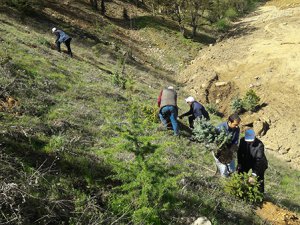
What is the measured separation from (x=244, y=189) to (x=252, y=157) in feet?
2.24

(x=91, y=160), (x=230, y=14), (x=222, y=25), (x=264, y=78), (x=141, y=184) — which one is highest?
(x=141, y=184)

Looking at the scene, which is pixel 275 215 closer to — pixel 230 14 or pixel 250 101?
pixel 250 101

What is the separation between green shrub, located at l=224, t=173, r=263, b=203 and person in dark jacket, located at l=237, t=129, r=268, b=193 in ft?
0.41

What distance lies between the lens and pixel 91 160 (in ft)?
20.6

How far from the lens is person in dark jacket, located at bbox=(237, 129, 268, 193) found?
702 cm

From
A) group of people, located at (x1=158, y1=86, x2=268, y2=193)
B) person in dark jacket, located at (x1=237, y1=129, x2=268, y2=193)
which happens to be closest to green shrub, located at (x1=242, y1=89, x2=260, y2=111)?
group of people, located at (x1=158, y1=86, x2=268, y2=193)

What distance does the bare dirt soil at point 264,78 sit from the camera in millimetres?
15797

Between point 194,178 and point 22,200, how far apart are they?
3863 mm

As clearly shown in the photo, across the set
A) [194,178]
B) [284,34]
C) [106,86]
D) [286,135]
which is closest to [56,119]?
[194,178]

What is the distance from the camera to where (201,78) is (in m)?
21.8

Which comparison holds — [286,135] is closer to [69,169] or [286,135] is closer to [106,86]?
[106,86]

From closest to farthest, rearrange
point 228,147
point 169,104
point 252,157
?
point 252,157 < point 228,147 < point 169,104

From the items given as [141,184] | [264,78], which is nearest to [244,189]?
[141,184]

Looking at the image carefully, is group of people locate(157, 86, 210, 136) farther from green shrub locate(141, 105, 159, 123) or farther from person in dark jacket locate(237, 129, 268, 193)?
person in dark jacket locate(237, 129, 268, 193)
